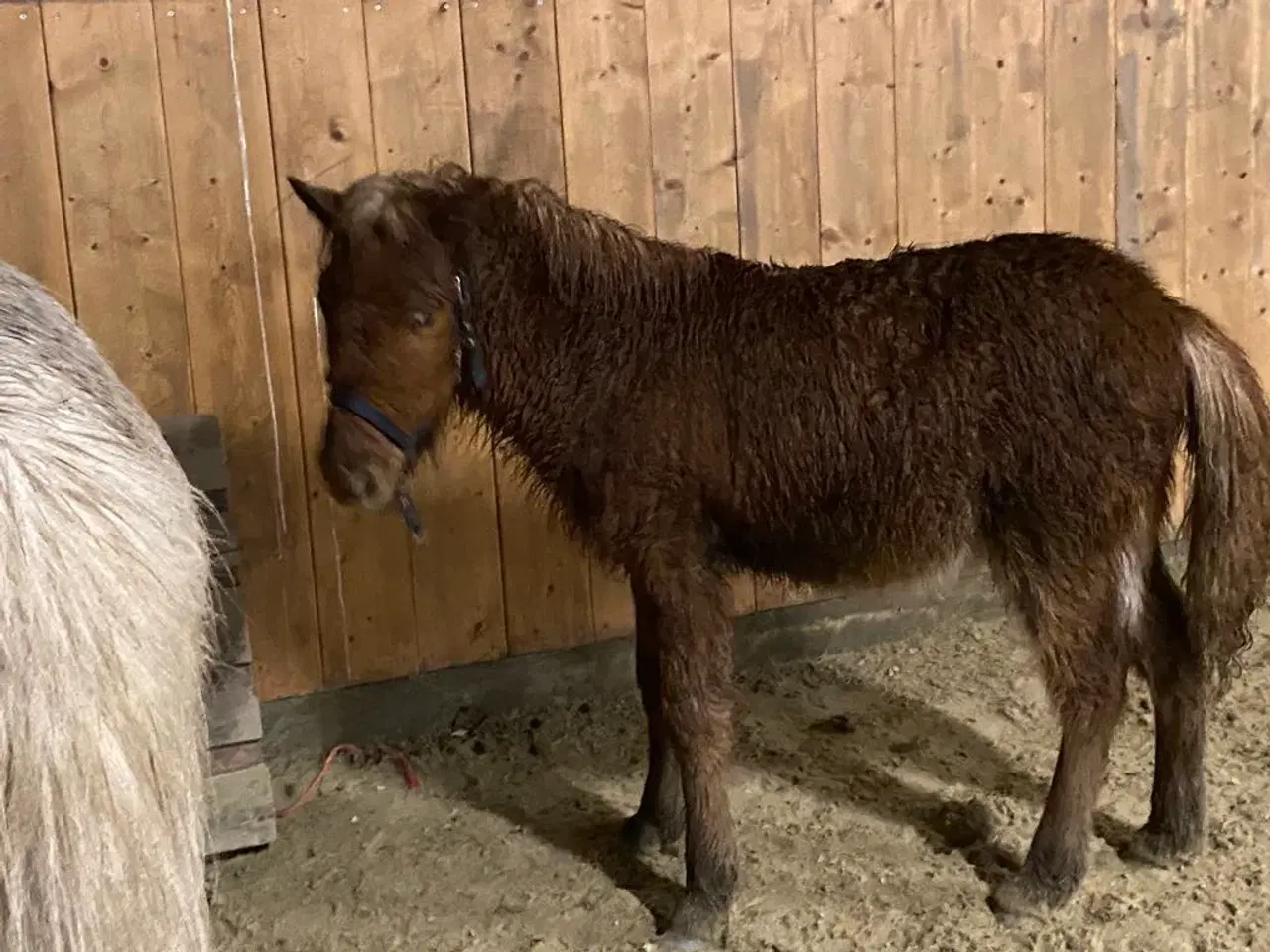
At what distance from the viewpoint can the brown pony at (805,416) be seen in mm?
2186

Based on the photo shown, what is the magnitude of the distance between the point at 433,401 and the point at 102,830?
4.09 ft

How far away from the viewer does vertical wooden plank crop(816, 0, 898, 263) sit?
325 centimetres

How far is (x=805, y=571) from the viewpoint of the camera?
239 centimetres

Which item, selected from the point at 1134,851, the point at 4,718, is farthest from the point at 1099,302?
the point at 4,718

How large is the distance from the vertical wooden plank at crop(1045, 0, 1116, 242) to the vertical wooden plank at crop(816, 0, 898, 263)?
0.49 meters

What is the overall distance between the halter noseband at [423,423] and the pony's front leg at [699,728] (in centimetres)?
48

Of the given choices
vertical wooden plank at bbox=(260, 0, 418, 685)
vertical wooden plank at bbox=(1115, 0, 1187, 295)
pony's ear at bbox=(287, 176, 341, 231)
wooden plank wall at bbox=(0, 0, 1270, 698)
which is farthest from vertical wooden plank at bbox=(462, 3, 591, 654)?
vertical wooden plank at bbox=(1115, 0, 1187, 295)

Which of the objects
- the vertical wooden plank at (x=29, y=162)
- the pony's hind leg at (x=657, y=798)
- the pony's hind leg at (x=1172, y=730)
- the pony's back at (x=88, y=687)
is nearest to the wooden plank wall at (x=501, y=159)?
the vertical wooden plank at (x=29, y=162)

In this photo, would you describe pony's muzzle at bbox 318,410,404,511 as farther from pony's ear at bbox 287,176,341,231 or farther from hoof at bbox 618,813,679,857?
hoof at bbox 618,813,679,857

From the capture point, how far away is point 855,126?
3307mm

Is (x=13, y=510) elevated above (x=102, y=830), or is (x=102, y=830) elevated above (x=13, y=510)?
(x=13, y=510)

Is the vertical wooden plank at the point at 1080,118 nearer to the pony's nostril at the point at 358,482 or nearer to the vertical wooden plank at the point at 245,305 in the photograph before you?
the vertical wooden plank at the point at 245,305

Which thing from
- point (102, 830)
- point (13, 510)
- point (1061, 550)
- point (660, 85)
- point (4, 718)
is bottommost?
point (1061, 550)

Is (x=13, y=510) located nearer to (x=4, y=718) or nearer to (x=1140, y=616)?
(x=4, y=718)
